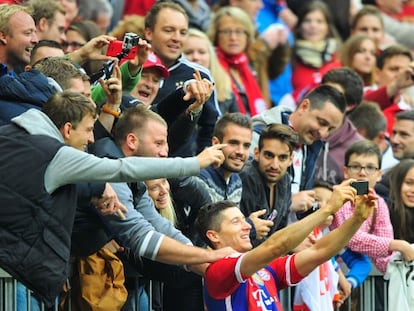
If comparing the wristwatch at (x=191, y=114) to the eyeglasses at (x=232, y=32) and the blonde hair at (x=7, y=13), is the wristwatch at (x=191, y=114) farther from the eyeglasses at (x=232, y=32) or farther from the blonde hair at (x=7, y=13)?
the eyeglasses at (x=232, y=32)

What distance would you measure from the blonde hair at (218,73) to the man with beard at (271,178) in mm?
2197

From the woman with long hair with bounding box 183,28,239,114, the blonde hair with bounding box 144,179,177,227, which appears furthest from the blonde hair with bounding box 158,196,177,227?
the woman with long hair with bounding box 183,28,239,114

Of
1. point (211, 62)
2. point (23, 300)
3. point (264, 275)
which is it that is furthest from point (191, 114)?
point (211, 62)

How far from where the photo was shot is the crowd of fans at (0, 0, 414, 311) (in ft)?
26.1

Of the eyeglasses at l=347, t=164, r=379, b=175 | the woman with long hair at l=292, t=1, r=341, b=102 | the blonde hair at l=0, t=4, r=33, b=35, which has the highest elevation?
the blonde hair at l=0, t=4, r=33, b=35

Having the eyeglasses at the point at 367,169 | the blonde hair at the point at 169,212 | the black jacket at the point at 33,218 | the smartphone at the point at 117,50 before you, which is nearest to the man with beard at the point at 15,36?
the smartphone at the point at 117,50

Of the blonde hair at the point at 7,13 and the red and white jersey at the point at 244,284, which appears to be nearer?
the red and white jersey at the point at 244,284

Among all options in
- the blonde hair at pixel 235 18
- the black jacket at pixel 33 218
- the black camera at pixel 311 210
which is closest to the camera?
the black jacket at pixel 33 218

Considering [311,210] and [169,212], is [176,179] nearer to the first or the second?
[169,212]

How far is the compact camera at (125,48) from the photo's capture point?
9594 millimetres

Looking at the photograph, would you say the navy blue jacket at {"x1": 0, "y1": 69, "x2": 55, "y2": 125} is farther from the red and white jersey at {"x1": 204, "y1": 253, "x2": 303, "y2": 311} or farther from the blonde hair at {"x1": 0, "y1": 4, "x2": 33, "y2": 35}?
the red and white jersey at {"x1": 204, "y1": 253, "x2": 303, "y2": 311}

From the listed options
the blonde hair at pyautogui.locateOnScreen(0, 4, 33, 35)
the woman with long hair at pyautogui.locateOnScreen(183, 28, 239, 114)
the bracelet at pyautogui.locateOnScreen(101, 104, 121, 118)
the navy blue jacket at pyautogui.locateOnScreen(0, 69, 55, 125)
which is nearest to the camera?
the navy blue jacket at pyautogui.locateOnScreen(0, 69, 55, 125)

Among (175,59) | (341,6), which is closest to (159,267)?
(175,59)

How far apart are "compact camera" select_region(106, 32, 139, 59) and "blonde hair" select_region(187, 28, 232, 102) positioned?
273 centimetres
